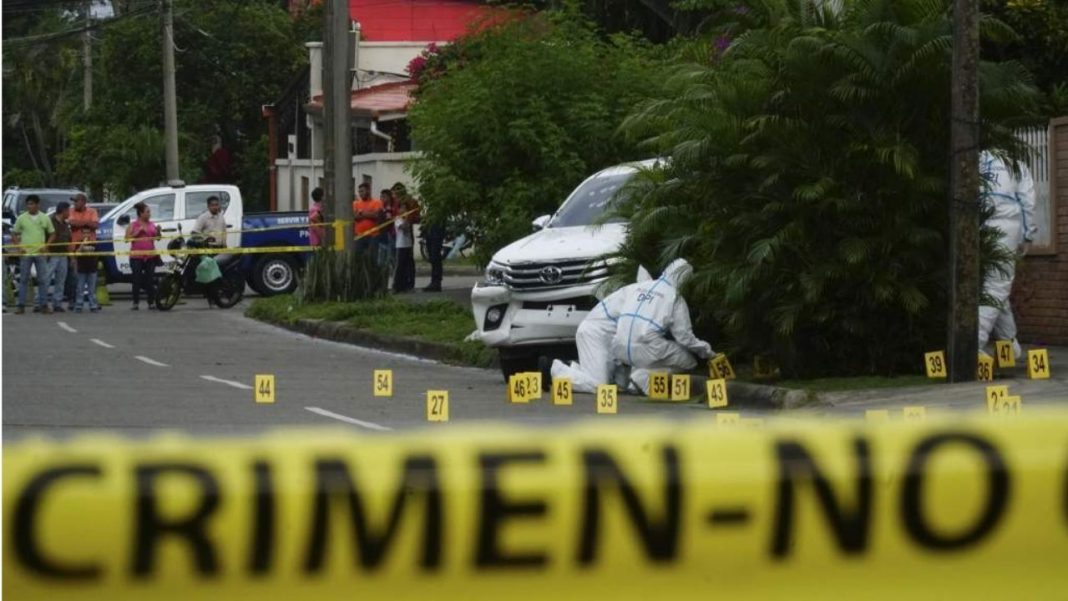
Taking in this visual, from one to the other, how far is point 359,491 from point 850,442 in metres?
0.94

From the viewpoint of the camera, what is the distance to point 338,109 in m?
26.3

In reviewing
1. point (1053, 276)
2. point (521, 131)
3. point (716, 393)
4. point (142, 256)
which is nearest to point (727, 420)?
point (716, 393)

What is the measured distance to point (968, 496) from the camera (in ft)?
12.1

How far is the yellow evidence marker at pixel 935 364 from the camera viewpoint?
13.5 metres

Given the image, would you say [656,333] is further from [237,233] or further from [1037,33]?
[237,233]

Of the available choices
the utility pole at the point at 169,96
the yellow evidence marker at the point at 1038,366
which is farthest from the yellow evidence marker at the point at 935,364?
the utility pole at the point at 169,96

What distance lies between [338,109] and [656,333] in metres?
12.9

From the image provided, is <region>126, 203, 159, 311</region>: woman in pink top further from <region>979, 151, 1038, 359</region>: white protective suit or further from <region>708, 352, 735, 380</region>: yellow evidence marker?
<region>979, 151, 1038, 359</region>: white protective suit

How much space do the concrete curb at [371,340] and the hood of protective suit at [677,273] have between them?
12.6ft

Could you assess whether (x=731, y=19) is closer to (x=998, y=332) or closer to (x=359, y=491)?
(x=998, y=332)

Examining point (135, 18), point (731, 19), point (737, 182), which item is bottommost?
point (737, 182)

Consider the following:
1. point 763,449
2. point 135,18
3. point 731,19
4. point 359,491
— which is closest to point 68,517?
point 359,491

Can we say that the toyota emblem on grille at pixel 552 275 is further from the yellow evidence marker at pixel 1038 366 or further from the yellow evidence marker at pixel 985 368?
the yellow evidence marker at pixel 1038 366

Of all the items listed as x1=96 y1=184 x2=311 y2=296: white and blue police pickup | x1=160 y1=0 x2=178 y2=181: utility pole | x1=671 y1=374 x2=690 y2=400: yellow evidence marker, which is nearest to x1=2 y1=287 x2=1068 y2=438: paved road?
x1=671 y1=374 x2=690 y2=400: yellow evidence marker
